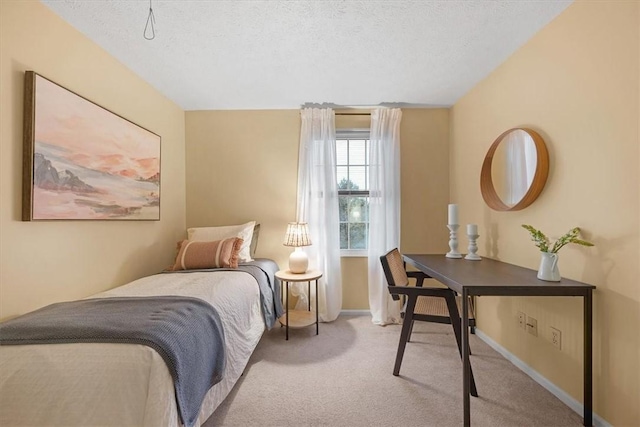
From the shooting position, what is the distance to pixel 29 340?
1.12 meters

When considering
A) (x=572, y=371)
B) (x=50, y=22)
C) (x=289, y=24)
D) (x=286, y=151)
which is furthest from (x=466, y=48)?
(x=50, y=22)

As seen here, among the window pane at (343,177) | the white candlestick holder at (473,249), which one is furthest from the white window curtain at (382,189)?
the white candlestick holder at (473,249)

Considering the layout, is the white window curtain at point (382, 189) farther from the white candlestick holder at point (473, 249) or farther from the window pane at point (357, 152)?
the white candlestick holder at point (473, 249)

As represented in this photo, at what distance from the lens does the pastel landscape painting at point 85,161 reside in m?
1.62

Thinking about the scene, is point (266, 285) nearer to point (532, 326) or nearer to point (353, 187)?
point (353, 187)

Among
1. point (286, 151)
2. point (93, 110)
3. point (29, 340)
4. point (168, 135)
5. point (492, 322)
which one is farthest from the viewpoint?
point (286, 151)

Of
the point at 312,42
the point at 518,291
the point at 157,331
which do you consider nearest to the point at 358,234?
the point at 518,291

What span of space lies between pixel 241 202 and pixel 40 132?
1838 mm

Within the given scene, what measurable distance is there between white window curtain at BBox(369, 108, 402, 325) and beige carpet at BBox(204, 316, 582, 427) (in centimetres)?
85

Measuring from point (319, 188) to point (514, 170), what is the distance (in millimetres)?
1827

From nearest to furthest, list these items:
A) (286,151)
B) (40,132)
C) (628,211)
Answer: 1. (628,211)
2. (40,132)
3. (286,151)

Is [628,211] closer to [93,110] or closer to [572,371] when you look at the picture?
[572,371]

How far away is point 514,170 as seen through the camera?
212 centimetres

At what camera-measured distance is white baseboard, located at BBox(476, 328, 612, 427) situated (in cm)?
151
